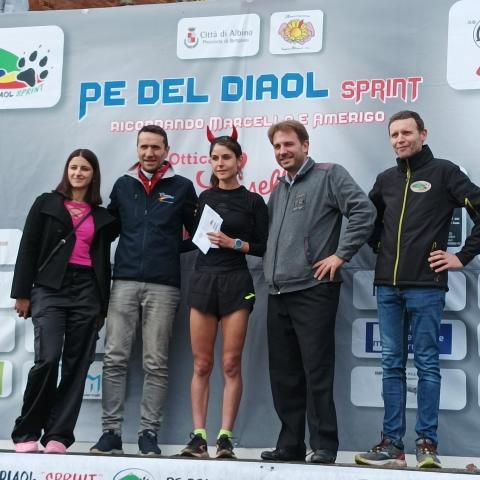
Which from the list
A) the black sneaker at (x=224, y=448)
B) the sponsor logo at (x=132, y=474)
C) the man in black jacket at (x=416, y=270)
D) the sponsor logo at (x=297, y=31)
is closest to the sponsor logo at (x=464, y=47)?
the man in black jacket at (x=416, y=270)

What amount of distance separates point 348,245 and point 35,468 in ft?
5.99

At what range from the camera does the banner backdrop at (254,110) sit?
4.77 meters

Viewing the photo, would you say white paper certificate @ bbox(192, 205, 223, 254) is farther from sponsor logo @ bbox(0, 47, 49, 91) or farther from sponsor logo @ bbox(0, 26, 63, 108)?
sponsor logo @ bbox(0, 47, 49, 91)

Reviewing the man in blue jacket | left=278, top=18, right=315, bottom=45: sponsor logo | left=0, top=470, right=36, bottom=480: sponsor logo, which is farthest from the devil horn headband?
left=0, top=470, right=36, bottom=480: sponsor logo

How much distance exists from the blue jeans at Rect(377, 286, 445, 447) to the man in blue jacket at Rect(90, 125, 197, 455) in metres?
1.17

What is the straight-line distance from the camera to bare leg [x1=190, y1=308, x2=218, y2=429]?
4516 millimetres

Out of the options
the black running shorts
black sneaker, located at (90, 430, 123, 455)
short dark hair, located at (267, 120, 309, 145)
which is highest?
short dark hair, located at (267, 120, 309, 145)

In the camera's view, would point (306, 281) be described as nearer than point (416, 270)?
No

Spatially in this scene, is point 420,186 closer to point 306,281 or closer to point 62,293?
point 306,281

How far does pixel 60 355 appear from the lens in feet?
14.6

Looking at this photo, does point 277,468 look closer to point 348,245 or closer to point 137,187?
point 348,245

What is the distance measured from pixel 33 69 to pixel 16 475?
8.00 ft

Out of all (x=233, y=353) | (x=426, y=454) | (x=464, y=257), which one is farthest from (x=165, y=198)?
(x=426, y=454)

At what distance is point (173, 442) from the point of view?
16.4 ft
